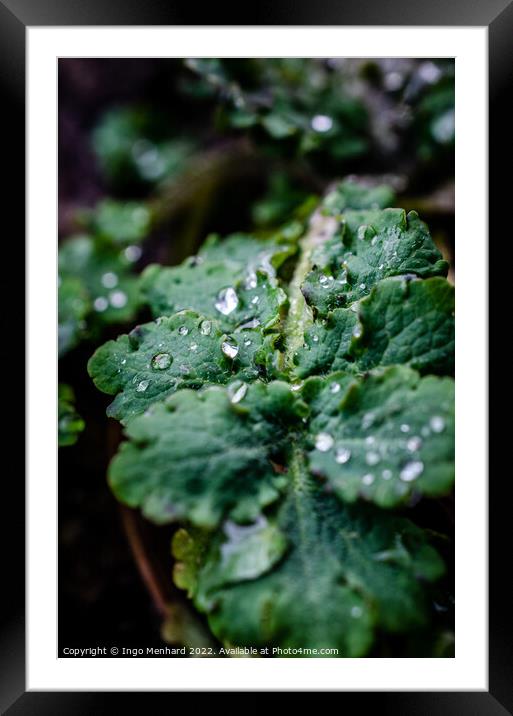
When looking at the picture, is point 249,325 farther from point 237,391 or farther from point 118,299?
point 118,299

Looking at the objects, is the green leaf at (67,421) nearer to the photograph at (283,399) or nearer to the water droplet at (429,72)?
the photograph at (283,399)

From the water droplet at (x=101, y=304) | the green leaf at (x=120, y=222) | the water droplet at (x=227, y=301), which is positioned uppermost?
the green leaf at (x=120, y=222)

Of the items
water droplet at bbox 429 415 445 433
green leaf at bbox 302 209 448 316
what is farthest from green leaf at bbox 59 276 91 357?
water droplet at bbox 429 415 445 433

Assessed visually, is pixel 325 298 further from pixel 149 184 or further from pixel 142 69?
pixel 142 69

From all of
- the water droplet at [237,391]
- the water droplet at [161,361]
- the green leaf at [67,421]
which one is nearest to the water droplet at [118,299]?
the green leaf at [67,421]
